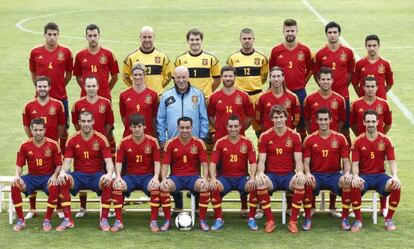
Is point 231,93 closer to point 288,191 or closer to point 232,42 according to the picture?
point 288,191

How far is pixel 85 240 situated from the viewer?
1323 centimetres

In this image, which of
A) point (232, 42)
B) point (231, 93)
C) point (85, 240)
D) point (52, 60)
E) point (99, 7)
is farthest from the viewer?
point (99, 7)

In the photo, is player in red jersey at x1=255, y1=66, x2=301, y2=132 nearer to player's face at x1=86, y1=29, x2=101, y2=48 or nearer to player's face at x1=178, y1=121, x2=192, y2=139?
player's face at x1=178, y1=121, x2=192, y2=139

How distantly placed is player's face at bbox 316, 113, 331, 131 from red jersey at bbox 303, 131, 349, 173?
152mm

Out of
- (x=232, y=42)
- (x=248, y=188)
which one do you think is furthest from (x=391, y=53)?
(x=248, y=188)

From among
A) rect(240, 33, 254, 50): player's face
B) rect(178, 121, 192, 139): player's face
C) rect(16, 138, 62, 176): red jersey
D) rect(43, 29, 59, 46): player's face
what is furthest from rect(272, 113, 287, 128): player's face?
rect(43, 29, 59, 46): player's face

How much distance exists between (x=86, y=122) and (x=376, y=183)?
365 cm

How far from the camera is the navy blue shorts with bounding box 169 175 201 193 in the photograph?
1380 centimetres

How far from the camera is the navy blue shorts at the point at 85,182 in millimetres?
13895

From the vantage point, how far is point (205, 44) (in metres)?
27.9

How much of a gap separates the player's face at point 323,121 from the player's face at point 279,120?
42 centimetres

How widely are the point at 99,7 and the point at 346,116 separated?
2139cm

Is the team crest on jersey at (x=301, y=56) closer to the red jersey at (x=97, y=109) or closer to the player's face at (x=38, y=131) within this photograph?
the red jersey at (x=97, y=109)

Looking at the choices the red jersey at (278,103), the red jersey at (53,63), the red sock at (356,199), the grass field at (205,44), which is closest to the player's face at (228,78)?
the red jersey at (278,103)
